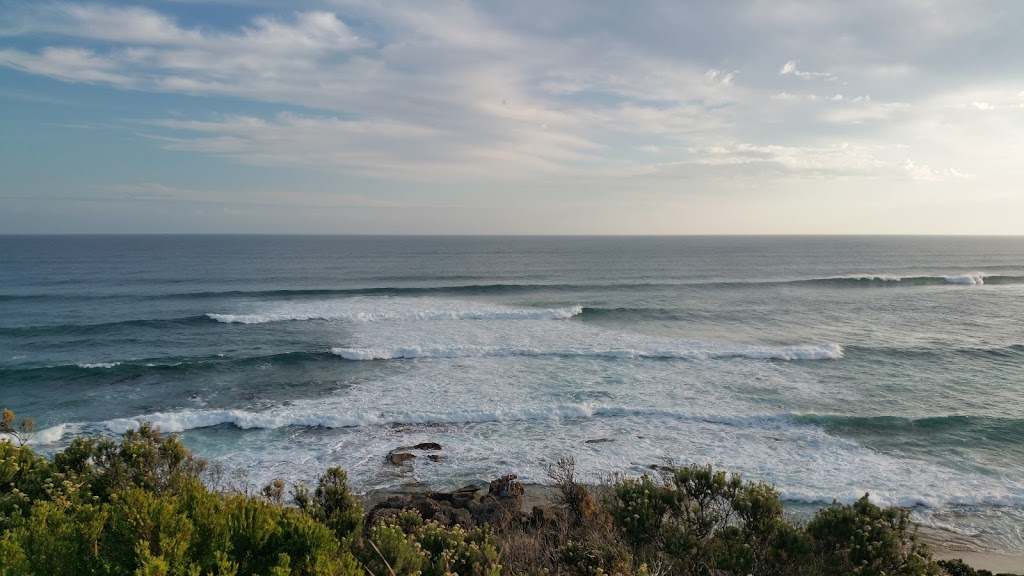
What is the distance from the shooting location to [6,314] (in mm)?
34250

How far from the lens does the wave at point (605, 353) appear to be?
26375 millimetres

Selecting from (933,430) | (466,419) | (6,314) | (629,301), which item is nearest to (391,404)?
(466,419)

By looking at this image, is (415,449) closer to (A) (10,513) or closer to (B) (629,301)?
(A) (10,513)

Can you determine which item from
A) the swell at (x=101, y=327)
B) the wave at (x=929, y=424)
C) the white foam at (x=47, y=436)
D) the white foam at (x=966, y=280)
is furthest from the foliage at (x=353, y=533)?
the white foam at (x=966, y=280)

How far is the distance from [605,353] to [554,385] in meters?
5.61

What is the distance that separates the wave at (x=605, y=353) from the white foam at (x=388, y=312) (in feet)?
26.9

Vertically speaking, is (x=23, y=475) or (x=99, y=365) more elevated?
(x=23, y=475)

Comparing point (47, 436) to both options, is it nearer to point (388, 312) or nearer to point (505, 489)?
point (505, 489)

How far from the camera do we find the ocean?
1510cm

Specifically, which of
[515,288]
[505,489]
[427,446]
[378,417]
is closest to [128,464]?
[505,489]

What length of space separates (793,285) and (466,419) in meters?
46.5

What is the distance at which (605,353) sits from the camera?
26625mm

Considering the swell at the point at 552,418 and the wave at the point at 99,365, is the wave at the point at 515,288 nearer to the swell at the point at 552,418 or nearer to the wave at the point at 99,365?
the wave at the point at 99,365

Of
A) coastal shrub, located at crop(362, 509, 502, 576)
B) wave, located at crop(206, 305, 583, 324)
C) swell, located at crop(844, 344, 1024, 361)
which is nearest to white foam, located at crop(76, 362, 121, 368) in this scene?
wave, located at crop(206, 305, 583, 324)
